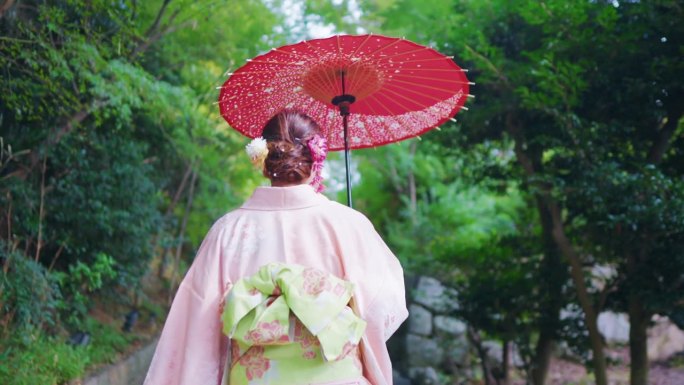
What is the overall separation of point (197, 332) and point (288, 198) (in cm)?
56

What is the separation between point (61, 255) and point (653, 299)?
5.34 m

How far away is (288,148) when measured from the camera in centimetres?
218

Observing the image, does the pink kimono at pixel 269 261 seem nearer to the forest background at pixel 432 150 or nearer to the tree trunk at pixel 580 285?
the forest background at pixel 432 150

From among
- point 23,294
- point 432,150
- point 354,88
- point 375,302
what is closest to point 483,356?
point 432,150

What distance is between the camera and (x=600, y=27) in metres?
4.65

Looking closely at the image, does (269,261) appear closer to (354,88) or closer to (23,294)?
(354,88)

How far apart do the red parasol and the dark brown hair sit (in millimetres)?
349

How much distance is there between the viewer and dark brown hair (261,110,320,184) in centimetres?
218

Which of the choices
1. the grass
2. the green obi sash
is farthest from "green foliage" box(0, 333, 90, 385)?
the green obi sash

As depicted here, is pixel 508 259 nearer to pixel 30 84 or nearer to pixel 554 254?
pixel 554 254

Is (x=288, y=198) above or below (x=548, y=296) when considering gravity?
above

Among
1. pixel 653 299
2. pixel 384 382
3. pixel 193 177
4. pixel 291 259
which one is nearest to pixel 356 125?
pixel 291 259

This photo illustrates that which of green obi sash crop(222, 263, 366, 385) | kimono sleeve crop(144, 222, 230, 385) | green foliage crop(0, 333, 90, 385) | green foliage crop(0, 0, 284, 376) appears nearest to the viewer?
green obi sash crop(222, 263, 366, 385)

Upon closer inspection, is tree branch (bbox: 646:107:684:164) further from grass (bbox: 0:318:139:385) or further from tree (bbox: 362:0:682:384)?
grass (bbox: 0:318:139:385)
